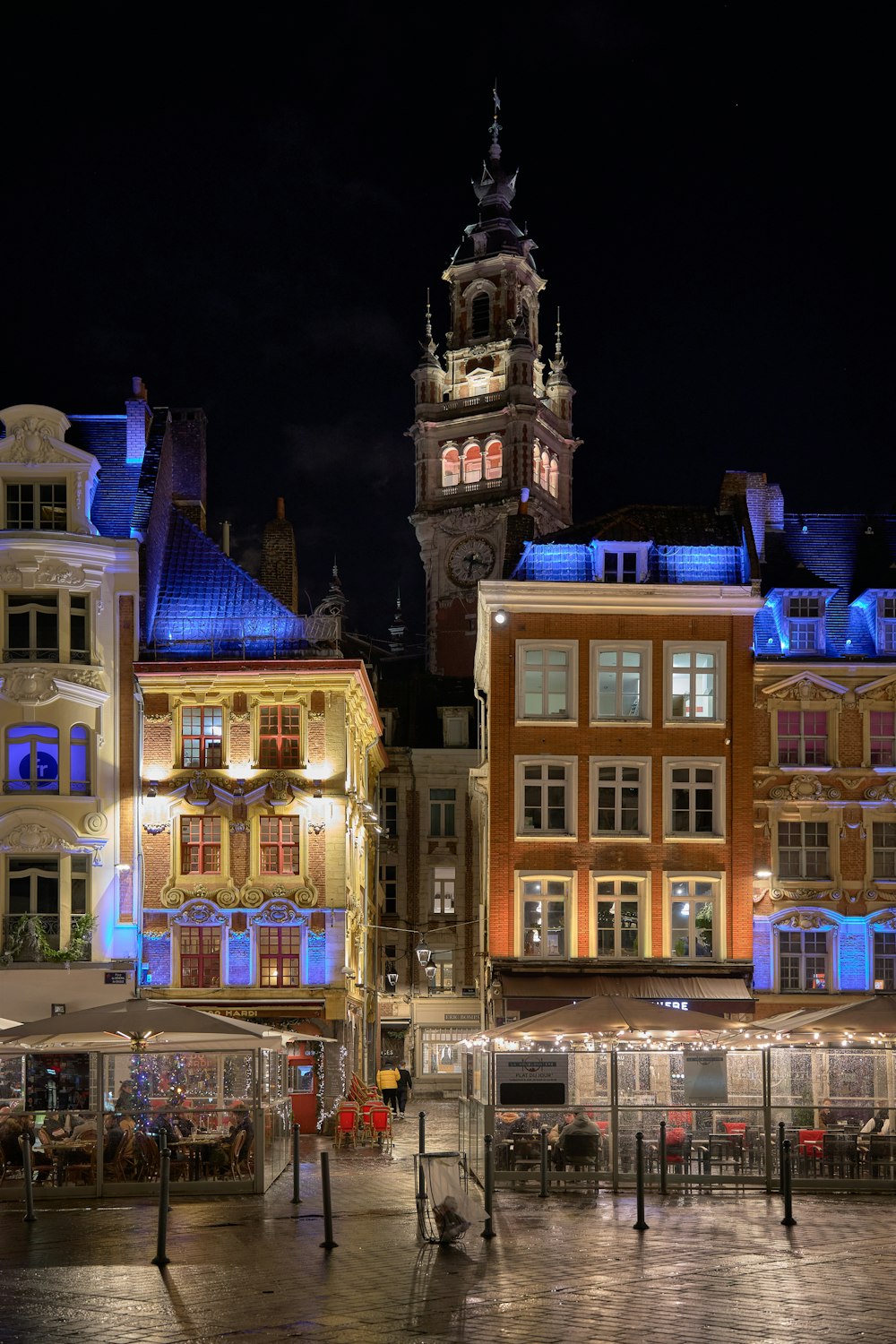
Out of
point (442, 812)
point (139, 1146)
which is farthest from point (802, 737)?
point (139, 1146)

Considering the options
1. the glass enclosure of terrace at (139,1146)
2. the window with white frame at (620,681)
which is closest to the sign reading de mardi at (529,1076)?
the glass enclosure of terrace at (139,1146)

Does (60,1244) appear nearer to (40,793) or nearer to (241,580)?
(40,793)

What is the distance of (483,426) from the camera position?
342 ft

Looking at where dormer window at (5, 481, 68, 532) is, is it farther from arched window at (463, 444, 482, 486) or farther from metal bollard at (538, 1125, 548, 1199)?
arched window at (463, 444, 482, 486)

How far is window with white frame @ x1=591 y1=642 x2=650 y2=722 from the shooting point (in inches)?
1790

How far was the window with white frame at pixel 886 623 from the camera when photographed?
47281mm

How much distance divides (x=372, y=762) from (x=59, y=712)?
18.0m

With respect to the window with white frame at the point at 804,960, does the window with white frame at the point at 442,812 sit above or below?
above

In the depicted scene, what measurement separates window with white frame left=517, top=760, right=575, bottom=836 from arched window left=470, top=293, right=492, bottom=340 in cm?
6547

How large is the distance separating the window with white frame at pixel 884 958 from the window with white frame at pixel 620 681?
27.1 feet

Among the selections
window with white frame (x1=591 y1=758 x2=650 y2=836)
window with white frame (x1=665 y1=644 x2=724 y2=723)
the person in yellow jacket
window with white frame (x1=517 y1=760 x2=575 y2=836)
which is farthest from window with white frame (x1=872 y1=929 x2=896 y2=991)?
the person in yellow jacket

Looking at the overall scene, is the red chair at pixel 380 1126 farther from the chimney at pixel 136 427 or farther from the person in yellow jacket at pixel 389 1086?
the chimney at pixel 136 427

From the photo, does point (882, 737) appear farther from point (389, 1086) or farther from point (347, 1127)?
point (347, 1127)

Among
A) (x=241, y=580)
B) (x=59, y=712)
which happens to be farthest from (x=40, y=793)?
(x=241, y=580)
